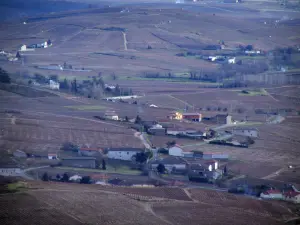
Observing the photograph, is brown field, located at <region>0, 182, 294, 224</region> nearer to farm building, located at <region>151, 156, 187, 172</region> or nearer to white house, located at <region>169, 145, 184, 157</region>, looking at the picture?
farm building, located at <region>151, 156, 187, 172</region>

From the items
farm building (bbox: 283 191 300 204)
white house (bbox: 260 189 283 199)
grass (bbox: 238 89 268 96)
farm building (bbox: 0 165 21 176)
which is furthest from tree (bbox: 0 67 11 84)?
farm building (bbox: 283 191 300 204)

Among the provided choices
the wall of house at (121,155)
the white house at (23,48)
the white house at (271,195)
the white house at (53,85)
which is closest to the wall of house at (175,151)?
the wall of house at (121,155)

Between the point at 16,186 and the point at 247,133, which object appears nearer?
the point at 16,186

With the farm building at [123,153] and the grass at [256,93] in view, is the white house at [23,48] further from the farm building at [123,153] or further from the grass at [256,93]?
the farm building at [123,153]

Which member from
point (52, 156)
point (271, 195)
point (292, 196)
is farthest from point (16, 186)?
point (292, 196)

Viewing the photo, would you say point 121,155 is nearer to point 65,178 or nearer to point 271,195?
point 65,178

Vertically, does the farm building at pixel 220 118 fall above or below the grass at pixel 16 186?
above
